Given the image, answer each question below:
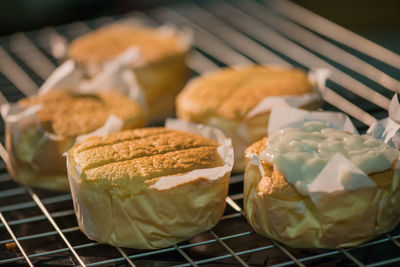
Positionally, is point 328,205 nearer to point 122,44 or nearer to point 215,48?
point 122,44

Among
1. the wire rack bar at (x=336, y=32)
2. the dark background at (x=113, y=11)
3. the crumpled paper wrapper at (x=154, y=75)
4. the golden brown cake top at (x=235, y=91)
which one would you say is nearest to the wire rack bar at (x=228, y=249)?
the golden brown cake top at (x=235, y=91)

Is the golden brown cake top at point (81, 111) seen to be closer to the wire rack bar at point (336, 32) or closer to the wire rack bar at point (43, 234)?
the wire rack bar at point (43, 234)

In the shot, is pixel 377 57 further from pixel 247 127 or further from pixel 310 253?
pixel 310 253

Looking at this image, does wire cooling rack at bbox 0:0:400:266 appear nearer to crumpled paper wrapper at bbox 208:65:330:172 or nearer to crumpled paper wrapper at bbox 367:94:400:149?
crumpled paper wrapper at bbox 208:65:330:172

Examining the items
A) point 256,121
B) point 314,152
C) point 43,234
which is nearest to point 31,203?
point 43,234

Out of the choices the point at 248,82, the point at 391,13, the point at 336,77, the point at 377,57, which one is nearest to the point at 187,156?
the point at 248,82
